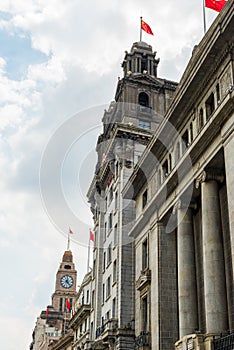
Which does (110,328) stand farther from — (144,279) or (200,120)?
(200,120)

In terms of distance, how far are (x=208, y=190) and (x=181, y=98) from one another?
26.0ft

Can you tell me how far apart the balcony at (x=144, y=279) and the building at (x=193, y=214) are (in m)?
0.09

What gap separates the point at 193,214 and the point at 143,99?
1293 inches

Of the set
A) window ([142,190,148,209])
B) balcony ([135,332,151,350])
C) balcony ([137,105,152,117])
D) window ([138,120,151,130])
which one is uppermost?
balcony ([137,105,152,117])

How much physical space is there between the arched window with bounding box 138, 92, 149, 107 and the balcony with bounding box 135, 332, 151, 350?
112 feet

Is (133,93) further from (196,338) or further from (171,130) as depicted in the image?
(196,338)

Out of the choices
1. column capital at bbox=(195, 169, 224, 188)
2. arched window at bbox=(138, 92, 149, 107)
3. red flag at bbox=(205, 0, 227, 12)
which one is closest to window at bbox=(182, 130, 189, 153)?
column capital at bbox=(195, 169, 224, 188)

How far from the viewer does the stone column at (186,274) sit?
113 feet

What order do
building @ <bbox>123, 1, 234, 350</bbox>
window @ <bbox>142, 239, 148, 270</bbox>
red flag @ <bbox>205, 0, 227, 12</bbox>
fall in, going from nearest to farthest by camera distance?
building @ <bbox>123, 1, 234, 350</bbox>, red flag @ <bbox>205, 0, 227, 12</bbox>, window @ <bbox>142, 239, 148, 270</bbox>

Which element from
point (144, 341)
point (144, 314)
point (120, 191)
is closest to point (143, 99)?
point (120, 191)

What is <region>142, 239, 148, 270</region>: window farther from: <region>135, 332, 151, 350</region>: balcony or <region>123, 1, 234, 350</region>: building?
<region>135, 332, 151, 350</region>: balcony

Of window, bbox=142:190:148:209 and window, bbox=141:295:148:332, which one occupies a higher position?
window, bbox=142:190:148:209

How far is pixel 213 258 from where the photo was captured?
31.2 m

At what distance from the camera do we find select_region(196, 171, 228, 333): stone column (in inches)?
1173
